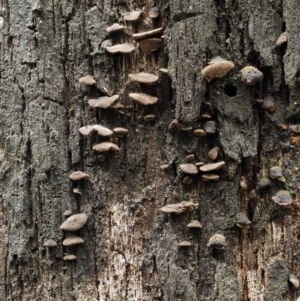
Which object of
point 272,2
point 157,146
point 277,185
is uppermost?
point 272,2

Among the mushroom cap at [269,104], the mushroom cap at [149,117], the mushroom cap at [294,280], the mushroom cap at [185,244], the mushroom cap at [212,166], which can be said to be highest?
the mushroom cap at [269,104]

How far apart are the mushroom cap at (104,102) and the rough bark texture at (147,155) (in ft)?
0.24

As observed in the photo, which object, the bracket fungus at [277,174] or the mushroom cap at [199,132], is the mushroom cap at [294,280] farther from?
the mushroom cap at [199,132]

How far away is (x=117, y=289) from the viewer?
9.59ft

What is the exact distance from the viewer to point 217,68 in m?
2.81

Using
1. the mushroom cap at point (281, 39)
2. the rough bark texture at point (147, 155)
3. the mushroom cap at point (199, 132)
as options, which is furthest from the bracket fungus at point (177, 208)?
the mushroom cap at point (281, 39)

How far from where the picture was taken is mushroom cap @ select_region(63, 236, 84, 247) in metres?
2.90

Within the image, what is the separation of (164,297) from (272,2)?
5.92 feet

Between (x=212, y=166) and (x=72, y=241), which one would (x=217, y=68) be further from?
(x=72, y=241)

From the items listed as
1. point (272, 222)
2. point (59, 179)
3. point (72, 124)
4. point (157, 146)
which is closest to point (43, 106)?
point (72, 124)

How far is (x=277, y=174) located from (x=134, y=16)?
1.23 m

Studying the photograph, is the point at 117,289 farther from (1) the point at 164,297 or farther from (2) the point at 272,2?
(2) the point at 272,2

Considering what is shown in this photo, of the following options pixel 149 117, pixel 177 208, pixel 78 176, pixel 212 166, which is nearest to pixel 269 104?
pixel 212 166

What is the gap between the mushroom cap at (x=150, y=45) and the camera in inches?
115
